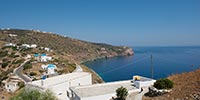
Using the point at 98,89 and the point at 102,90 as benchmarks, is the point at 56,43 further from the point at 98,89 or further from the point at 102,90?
the point at 102,90

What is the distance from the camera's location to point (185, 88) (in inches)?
602

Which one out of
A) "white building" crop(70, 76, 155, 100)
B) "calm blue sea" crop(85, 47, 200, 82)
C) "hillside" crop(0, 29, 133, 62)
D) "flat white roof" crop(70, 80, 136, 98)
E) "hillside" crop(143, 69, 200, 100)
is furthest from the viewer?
"hillside" crop(0, 29, 133, 62)

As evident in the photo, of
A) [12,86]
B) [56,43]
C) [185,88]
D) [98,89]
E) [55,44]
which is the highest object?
[56,43]

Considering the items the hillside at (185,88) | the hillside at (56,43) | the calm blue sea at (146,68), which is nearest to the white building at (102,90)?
the hillside at (185,88)

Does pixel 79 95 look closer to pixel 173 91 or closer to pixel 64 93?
pixel 64 93

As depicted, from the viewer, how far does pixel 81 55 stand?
484ft

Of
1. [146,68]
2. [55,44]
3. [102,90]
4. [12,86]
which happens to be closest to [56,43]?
[55,44]

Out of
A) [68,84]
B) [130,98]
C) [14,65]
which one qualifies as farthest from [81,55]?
[130,98]

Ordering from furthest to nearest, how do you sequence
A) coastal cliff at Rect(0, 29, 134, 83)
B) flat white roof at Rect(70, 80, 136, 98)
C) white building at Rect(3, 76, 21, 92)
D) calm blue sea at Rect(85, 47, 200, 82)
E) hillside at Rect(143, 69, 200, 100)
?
coastal cliff at Rect(0, 29, 134, 83) → calm blue sea at Rect(85, 47, 200, 82) → white building at Rect(3, 76, 21, 92) → flat white roof at Rect(70, 80, 136, 98) → hillside at Rect(143, 69, 200, 100)

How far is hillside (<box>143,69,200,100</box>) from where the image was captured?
13734 millimetres

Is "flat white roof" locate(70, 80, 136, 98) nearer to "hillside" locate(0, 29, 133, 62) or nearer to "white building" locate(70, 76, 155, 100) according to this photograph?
"white building" locate(70, 76, 155, 100)

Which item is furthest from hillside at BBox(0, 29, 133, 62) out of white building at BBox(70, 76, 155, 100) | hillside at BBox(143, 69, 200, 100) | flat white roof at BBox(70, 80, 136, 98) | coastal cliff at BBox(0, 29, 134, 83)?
hillside at BBox(143, 69, 200, 100)

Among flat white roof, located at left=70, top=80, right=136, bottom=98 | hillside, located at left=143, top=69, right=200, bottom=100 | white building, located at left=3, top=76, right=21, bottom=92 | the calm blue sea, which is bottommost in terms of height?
the calm blue sea

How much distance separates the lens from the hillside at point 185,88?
45.1ft
